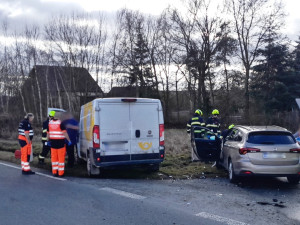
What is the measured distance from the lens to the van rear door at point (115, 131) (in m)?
9.19

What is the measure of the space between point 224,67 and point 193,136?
28264 mm

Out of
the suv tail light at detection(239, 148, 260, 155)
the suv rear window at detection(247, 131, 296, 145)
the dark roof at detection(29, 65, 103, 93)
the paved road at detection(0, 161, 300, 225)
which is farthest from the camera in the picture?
the dark roof at detection(29, 65, 103, 93)

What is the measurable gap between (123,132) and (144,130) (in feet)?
1.92

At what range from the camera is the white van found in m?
9.18

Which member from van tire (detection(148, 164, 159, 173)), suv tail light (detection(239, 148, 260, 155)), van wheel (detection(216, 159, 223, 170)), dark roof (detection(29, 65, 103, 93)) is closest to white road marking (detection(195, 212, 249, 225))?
suv tail light (detection(239, 148, 260, 155))

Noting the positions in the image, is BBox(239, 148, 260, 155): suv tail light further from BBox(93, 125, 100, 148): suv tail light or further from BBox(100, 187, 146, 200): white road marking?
BBox(93, 125, 100, 148): suv tail light

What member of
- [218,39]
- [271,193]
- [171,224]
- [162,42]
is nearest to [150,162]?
[271,193]

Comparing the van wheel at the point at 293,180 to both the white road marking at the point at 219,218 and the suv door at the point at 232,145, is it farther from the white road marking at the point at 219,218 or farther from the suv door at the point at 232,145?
the white road marking at the point at 219,218

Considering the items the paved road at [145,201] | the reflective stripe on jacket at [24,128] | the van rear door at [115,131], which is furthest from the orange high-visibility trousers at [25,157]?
the van rear door at [115,131]

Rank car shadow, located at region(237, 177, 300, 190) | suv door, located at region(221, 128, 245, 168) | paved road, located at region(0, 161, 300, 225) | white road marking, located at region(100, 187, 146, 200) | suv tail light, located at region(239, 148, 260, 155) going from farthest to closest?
1. suv door, located at region(221, 128, 245, 168)
2. car shadow, located at region(237, 177, 300, 190)
3. suv tail light, located at region(239, 148, 260, 155)
4. white road marking, located at region(100, 187, 146, 200)
5. paved road, located at region(0, 161, 300, 225)

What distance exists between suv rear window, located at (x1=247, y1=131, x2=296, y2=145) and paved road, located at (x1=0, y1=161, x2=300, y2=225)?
3.69ft

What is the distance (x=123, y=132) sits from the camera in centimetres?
940

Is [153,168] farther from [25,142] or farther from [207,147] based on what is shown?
[25,142]

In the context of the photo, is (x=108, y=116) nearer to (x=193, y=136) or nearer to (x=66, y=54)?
(x=193, y=136)
